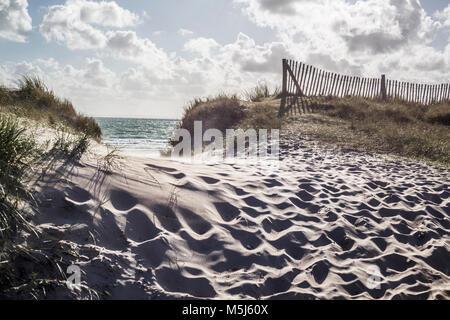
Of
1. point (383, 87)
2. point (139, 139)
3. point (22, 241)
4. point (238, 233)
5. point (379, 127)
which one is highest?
point (383, 87)

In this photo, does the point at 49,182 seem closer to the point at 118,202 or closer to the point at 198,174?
the point at 118,202

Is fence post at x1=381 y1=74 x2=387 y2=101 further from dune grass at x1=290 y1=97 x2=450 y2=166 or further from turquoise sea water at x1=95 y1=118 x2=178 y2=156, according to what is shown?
turquoise sea water at x1=95 y1=118 x2=178 y2=156

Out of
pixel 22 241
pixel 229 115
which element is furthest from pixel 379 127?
pixel 22 241

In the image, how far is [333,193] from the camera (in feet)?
15.4

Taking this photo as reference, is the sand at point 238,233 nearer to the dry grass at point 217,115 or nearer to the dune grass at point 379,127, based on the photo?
the dune grass at point 379,127

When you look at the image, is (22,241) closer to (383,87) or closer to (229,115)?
(229,115)

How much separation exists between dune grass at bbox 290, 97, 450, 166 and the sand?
3523mm

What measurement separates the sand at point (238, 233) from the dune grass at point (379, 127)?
11.6ft

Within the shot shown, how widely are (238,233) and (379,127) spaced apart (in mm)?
8436

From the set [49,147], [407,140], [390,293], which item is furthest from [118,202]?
[407,140]

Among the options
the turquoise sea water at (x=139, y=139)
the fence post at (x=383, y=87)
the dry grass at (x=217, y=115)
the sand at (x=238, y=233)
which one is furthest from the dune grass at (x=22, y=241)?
the fence post at (x=383, y=87)

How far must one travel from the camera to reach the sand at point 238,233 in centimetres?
262

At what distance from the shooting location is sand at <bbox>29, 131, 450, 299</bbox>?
262cm

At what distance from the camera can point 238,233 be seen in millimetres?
3352
